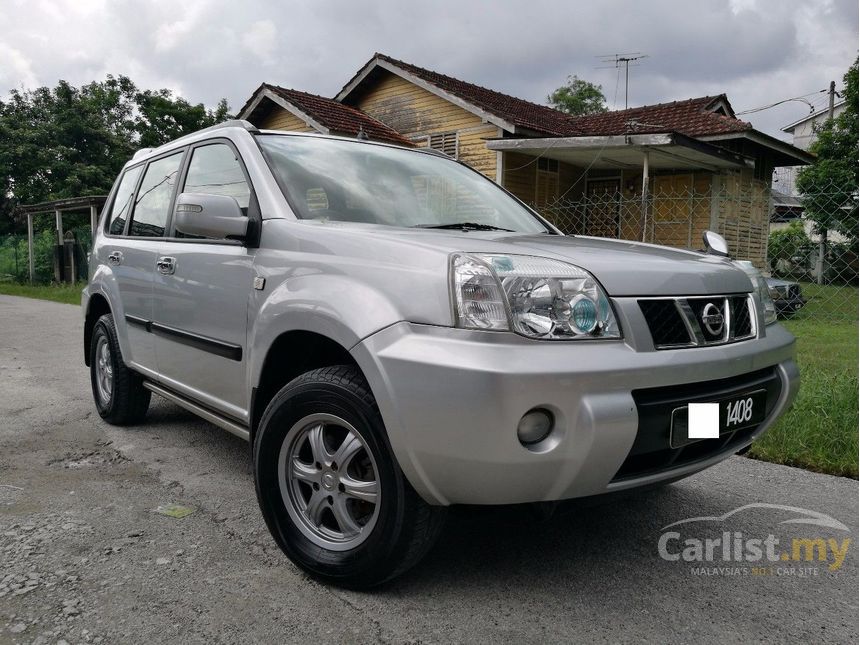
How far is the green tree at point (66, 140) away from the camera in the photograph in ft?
98.7

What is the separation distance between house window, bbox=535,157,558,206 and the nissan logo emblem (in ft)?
51.5

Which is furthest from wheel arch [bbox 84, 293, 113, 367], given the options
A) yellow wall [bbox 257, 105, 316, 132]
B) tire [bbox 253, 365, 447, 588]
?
yellow wall [bbox 257, 105, 316, 132]

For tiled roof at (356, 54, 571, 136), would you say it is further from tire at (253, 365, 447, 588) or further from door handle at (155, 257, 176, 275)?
tire at (253, 365, 447, 588)

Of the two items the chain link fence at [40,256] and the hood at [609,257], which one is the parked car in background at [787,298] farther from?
the chain link fence at [40,256]

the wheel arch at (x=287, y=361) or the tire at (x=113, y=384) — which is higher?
the wheel arch at (x=287, y=361)

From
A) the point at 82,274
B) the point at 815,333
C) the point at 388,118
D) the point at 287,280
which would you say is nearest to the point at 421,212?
the point at 287,280

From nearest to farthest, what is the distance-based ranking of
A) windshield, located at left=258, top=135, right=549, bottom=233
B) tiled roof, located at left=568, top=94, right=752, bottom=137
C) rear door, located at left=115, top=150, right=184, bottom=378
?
windshield, located at left=258, top=135, right=549, bottom=233 → rear door, located at left=115, top=150, right=184, bottom=378 → tiled roof, located at left=568, top=94, right=752, bottom=137

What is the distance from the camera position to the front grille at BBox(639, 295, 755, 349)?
92.5 inches

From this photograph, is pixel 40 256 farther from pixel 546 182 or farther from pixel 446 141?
pixel 546 182

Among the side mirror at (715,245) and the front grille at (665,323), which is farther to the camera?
the side mirror at (715,245)

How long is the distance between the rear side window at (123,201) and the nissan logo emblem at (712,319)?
11.5 feet

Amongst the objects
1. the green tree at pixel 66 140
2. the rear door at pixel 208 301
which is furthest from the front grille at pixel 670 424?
the green tree at pixel 66 140

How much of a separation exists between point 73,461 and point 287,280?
80.6 inches

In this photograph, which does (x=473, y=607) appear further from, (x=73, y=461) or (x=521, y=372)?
(x=73, y=461)
